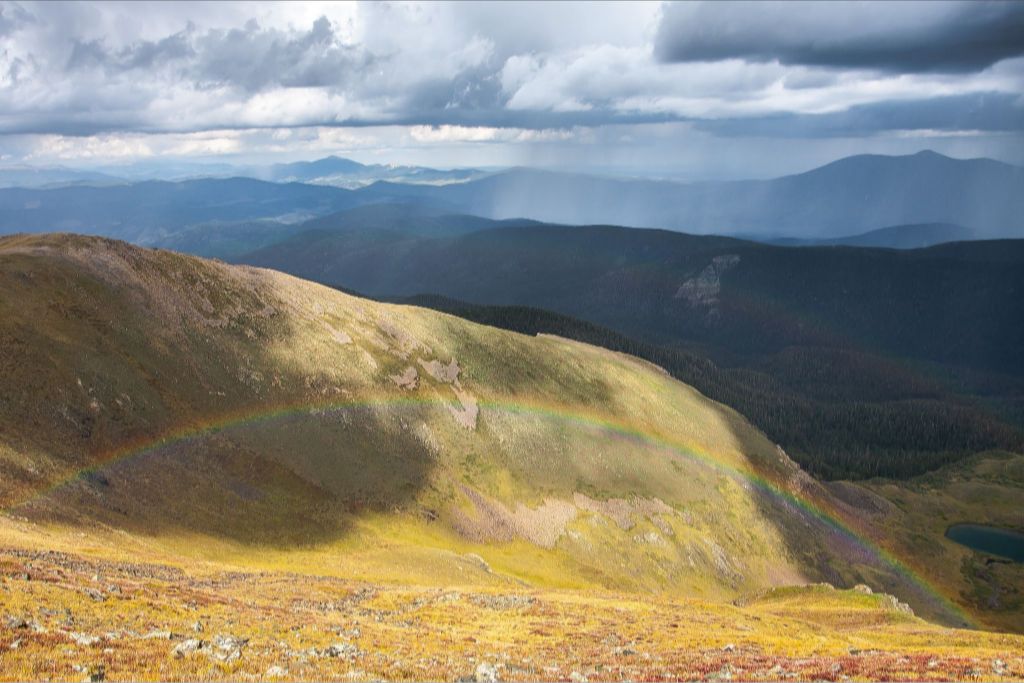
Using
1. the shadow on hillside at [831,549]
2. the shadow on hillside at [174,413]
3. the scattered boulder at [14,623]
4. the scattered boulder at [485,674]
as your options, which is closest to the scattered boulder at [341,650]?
the scattered boulder at [485,674]

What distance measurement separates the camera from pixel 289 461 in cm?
9644

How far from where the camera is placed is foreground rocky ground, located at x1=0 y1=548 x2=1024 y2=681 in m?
27.3

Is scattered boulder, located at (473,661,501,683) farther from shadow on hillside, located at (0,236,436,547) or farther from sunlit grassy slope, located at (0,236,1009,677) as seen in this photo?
shadow on hillside, located at (0,236,436,547)

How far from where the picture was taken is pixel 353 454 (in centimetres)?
10638

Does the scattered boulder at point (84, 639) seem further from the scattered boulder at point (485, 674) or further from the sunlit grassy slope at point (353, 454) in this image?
the scattered boulder at point (485, 674)

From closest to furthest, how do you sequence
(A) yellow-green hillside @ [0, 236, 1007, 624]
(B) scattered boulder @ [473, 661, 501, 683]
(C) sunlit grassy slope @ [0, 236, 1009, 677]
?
(B) scattered boulder @ [473, 661, 501, 683], (C) sunlit grassy slope @ [0, 236, 1009, 677], (A) yellow-green hillside @ [0, 236, 1007, 624]

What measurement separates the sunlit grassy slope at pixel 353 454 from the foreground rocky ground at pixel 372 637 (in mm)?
3905

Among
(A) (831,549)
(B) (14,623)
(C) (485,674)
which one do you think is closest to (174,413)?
(B) (14,623)

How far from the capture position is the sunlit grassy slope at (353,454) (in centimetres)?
7312

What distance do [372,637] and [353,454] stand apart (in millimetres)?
70187

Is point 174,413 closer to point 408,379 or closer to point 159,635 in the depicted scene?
point 408,379

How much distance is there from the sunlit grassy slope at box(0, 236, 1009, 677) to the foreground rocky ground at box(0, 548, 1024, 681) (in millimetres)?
3905

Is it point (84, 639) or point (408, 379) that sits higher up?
point (408, 379)

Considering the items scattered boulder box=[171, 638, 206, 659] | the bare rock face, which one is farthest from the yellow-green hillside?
scattered boulder box=[171, 638, 206, 659]
